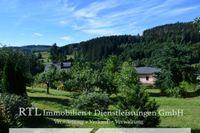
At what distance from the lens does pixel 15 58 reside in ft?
110

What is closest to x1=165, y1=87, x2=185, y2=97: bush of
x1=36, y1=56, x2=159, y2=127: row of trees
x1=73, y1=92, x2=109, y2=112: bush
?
x1=36, y1=56, x2=159, y2=127: row of trees

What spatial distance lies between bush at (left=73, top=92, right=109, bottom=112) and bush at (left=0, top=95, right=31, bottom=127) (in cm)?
609

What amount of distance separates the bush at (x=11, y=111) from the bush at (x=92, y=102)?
6.09m

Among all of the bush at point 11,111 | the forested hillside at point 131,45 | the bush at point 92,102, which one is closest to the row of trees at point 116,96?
the bush at point 92,102

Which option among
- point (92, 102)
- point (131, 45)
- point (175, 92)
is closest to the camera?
point (92, 102)

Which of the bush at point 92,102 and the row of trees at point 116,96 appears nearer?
the row of trees at point 116,96

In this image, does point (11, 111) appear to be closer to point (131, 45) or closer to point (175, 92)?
point (175, 92)

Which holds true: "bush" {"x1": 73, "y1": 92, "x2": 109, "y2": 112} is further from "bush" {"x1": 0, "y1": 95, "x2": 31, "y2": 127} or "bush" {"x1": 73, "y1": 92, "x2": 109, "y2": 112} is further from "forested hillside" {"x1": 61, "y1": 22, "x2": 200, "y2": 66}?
"forested hillside" {"x1": 61, "y1": 22, "x2": 200, "y2": 66}

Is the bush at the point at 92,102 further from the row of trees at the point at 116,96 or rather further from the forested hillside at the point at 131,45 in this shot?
the forested hillside at the point at 131,45

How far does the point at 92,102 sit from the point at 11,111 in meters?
7.99

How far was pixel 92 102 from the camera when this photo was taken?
2377cm

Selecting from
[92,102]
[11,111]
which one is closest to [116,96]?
[92,102]

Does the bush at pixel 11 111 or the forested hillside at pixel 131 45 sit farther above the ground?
the forested hillside at pixel 131 45

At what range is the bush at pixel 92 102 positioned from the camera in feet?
77.5
